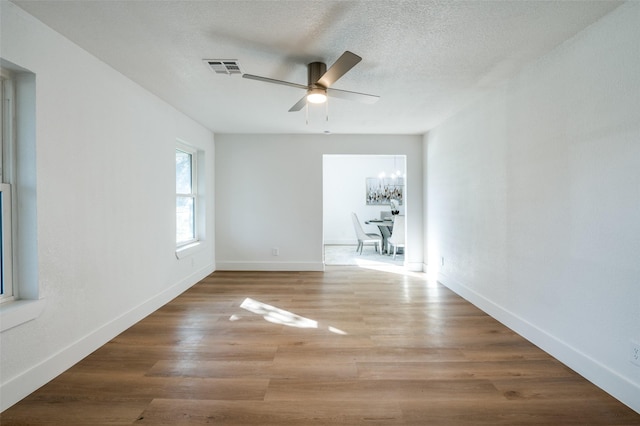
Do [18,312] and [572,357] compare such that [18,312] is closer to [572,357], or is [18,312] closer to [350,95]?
[350,95]

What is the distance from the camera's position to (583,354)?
2.01m

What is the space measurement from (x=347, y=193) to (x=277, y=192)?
3.87 metres

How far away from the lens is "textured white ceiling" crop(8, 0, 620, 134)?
1781mm

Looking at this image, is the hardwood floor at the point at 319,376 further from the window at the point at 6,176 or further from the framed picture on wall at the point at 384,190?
the framed picture on wall at the point at 384,190

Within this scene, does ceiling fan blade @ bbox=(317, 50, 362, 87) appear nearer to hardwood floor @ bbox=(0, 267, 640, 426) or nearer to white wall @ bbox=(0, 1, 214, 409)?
white wall @ bbox=(0, 1, 214, 409)

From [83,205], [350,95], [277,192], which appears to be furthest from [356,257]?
[83,205]

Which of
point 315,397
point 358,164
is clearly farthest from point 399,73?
point 358,164

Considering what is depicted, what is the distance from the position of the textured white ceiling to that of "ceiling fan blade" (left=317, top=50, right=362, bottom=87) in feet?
0.65

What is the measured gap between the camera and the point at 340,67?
6.88ft

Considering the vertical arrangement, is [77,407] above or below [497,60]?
below

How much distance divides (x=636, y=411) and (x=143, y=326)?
3.52 m

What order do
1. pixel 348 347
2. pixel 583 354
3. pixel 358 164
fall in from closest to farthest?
pixel 583 354 → pixel 348 347 → pixel 358 164

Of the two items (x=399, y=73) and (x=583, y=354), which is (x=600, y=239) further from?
(x=399, y=73)

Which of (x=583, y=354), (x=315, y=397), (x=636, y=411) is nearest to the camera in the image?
(x=636, y=411)
